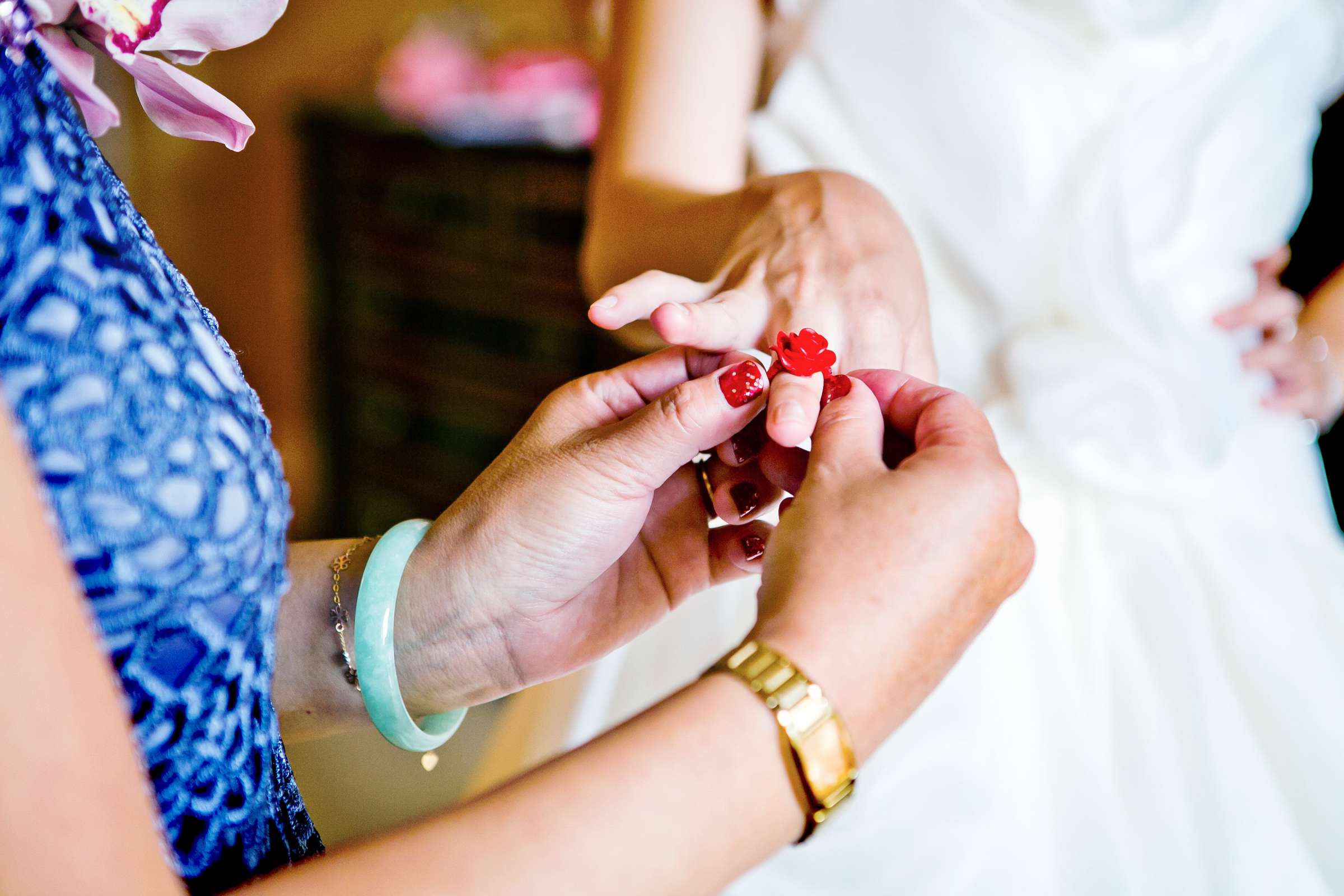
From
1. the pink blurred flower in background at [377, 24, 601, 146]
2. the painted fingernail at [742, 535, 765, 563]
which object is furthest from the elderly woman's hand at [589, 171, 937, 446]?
the pink blurred flower in background at [377, 24, 601, 146]

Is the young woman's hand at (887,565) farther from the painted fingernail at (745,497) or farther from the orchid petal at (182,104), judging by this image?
the orchid petal at (182,104)

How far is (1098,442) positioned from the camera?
773 mm

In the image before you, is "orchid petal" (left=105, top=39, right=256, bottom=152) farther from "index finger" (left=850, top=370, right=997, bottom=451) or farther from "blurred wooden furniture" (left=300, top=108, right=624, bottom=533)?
"blurred wooden furniture" (left=300, top=108, right=624, bottom=533)

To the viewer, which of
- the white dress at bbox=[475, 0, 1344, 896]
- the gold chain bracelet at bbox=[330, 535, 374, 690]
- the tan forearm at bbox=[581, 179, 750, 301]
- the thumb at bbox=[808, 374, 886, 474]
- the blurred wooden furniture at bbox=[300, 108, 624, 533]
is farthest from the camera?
the blurred wooden furniture at bbox=[300, 108, 624, 533]

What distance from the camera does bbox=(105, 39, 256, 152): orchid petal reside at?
1.40 feet

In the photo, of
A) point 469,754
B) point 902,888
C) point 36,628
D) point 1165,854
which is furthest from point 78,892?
point 1165,854

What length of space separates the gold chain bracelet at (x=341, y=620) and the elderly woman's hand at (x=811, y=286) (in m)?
0.22

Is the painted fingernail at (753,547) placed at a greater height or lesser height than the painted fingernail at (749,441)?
lesser

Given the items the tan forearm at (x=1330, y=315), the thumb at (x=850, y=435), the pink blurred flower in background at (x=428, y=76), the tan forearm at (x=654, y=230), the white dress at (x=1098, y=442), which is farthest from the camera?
the pink blurred flower in background at (x=428, y=76)

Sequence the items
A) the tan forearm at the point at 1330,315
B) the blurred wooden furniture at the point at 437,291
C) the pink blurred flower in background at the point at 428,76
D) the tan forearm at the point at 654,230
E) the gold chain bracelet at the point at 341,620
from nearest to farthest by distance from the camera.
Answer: the gold chain bracelet at the point at 341,620, the tan forearm at the point at 654,230, the tan forearm at the point at 1330,315, the blurred wooden furniture at the point at 437,291, the pink blurred flower in background at the point at 428,76

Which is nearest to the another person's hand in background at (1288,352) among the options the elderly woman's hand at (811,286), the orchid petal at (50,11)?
the elderly woman's hand at (811,286)

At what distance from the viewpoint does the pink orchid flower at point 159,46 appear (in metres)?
0.40

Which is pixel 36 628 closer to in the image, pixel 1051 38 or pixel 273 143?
pixel 1051 38

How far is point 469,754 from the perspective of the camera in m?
0.62
